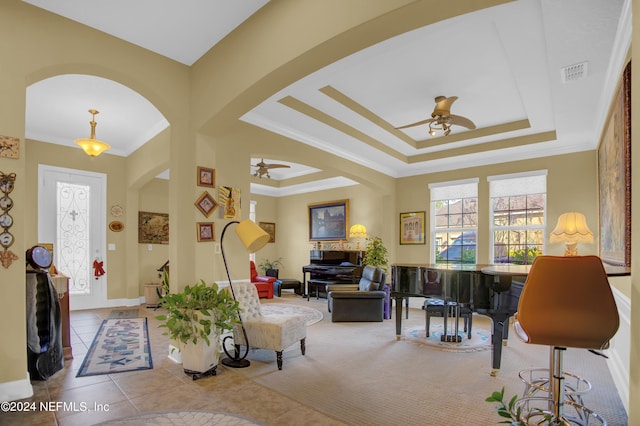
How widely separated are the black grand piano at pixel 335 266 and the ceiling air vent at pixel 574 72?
5.16m

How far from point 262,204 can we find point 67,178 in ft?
14.8

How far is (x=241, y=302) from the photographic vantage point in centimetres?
375

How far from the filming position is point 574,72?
3.15m

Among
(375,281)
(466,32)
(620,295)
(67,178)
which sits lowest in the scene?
(375,281)

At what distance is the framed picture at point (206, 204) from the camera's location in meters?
3.71

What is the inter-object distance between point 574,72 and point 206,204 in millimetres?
3742

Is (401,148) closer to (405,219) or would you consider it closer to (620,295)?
(405,219)

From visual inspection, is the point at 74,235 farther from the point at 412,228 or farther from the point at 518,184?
the point at 518,184

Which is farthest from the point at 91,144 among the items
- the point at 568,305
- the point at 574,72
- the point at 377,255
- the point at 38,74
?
the point at 574,72

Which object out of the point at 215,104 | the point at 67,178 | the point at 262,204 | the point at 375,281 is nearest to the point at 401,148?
the point at 375,281

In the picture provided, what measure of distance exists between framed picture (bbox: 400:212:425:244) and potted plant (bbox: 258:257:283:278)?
3604mm

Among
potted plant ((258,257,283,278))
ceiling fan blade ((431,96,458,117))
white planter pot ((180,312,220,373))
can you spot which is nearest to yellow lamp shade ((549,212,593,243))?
ceiling fan blade ((431,96,458,117))

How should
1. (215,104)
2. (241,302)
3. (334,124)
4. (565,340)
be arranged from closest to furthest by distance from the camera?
(565,340)
(215,104)
(241,302)
(334,124)

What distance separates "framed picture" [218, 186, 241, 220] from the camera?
3.97 m
